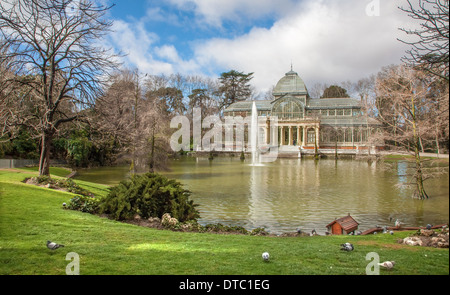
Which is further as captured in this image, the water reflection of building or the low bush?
the water reflection of building

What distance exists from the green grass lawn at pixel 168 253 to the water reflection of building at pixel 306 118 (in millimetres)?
48213

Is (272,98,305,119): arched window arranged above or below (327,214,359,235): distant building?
above

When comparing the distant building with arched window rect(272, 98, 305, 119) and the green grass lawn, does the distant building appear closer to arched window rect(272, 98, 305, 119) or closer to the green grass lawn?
the green grass lawn

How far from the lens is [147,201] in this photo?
8.59 meters

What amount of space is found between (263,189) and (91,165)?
2023 cm

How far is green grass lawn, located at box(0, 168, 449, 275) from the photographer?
4141mm

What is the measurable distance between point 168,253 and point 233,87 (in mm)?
70238

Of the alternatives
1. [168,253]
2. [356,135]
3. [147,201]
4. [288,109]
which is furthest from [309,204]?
[288,109]

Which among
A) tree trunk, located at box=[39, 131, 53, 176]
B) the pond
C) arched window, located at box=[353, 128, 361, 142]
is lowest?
the pond

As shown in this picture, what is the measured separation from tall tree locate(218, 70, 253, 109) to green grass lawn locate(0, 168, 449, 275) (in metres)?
66.7

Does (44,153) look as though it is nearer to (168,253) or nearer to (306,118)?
(168,253)

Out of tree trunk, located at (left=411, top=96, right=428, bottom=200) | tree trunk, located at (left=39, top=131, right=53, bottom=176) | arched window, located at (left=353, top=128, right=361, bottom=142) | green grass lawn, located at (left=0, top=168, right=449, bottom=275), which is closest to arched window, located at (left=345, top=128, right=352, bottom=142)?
arched window, located at (left=353, top=128, right=361, bottom=142)

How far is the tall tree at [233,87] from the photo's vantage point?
72.0m

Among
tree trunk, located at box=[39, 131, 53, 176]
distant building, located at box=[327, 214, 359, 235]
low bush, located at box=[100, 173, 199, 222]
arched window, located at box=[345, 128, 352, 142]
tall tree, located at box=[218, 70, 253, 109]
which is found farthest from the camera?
tall tree, located at box=[218, 70, 253, 109]
